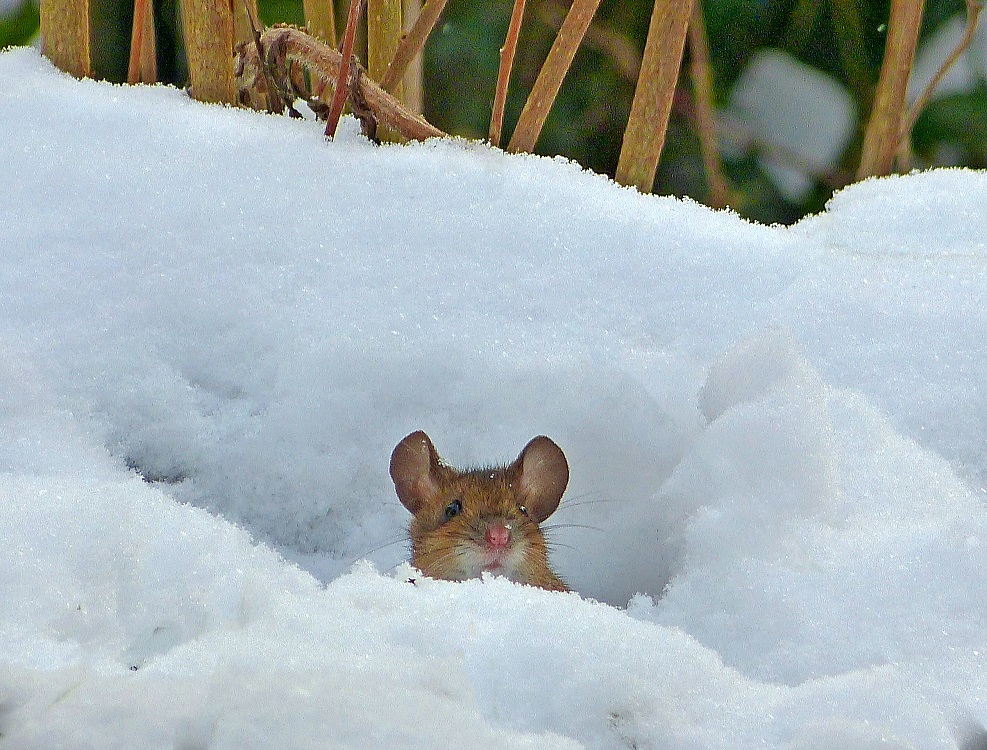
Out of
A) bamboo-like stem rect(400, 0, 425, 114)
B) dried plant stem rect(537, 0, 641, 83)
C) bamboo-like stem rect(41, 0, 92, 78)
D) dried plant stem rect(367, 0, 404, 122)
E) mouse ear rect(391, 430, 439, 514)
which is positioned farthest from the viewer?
dried plant stem rect(537, 0, 641, 83)

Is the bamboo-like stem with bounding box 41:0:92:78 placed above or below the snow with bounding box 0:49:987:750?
above

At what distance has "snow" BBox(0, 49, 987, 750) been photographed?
2.81ft

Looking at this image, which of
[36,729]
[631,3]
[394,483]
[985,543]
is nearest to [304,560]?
[394,483]

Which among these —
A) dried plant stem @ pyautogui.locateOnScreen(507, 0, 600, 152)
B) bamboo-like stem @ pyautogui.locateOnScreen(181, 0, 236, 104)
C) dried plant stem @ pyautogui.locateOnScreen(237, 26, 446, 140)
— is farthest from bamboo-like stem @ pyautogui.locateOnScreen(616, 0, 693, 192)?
bamboo-like stem @ pyautogui.locateOnScreen(181, 0, 236, 104)

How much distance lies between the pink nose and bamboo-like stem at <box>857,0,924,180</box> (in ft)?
3.13

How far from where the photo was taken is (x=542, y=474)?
63.4 inches

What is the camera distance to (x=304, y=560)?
1502mm

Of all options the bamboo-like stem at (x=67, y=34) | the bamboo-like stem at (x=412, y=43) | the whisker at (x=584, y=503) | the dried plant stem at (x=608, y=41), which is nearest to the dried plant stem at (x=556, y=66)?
the bamboo-like stem at (x=412, y=43)

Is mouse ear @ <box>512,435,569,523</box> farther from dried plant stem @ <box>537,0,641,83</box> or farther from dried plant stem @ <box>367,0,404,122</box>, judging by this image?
dried plant stem @ <box>537,0,641,83</box>

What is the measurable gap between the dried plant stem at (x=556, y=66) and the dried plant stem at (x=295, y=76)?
0.14 metres

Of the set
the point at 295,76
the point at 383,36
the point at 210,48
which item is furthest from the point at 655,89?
the point at 210,48

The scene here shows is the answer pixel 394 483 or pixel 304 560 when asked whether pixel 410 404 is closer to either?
pixel 394 483

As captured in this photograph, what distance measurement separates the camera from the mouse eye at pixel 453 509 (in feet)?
6.15

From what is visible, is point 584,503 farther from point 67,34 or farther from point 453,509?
point 67,34
